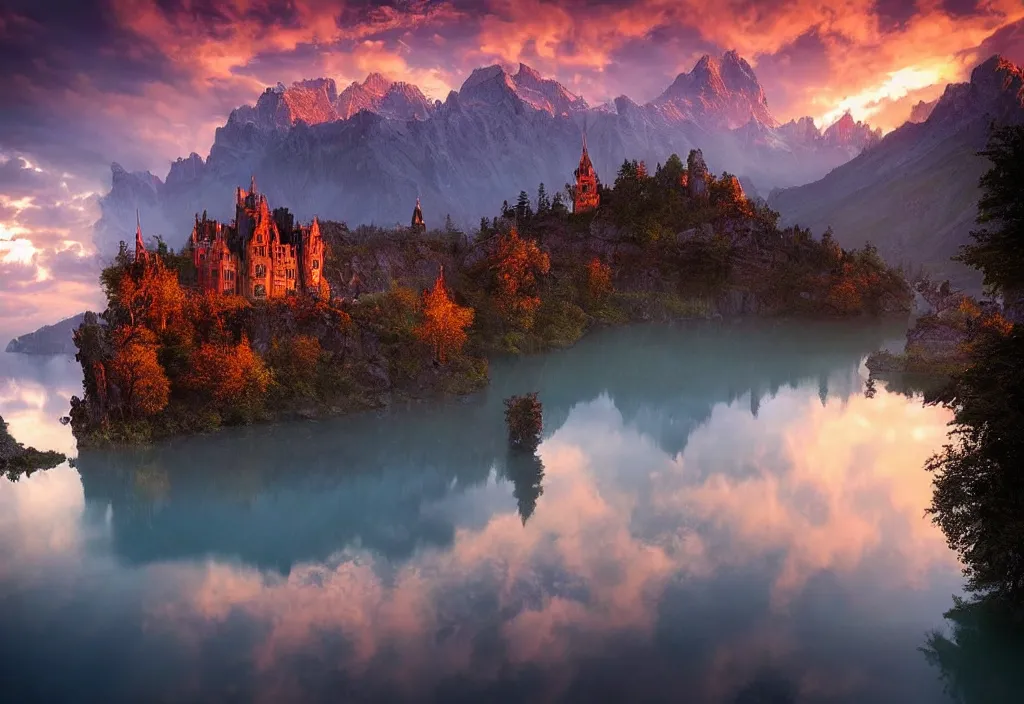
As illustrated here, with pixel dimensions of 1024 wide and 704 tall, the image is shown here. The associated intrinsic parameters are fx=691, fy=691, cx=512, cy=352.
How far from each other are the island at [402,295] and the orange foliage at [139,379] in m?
0.10

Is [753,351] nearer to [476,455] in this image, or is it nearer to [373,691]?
[476,455]

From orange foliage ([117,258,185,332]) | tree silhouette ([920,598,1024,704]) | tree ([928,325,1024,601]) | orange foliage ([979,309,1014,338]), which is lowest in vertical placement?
tree silhouette ([920,598,1024,704])

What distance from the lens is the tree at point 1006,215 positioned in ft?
76.6

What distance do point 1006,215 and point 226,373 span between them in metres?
50.2

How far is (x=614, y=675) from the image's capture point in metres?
23.5

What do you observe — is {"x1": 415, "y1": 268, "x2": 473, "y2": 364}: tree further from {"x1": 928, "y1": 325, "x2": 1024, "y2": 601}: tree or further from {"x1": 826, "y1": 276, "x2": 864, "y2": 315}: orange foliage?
{"x1": 826, "y1": 276, "x2": 864, "y2": 315}: orange foliage

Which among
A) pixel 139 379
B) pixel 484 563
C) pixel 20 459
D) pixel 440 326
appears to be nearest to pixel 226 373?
pixel 139 379

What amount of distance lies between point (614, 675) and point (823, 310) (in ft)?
373

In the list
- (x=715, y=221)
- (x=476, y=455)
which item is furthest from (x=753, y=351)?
(x=476, y=455)

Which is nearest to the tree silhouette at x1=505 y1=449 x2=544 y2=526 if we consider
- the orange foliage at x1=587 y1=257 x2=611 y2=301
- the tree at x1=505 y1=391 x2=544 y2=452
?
the tree at x1=505 y1=391 x2=544 y2=452

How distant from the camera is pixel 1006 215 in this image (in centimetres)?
2375

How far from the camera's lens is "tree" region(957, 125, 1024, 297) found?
23344 millimetres

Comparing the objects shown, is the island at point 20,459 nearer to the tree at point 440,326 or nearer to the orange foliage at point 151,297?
the orange foliage at point 151,297

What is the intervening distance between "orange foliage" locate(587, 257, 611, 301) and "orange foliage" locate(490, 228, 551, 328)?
1374 centimetres
